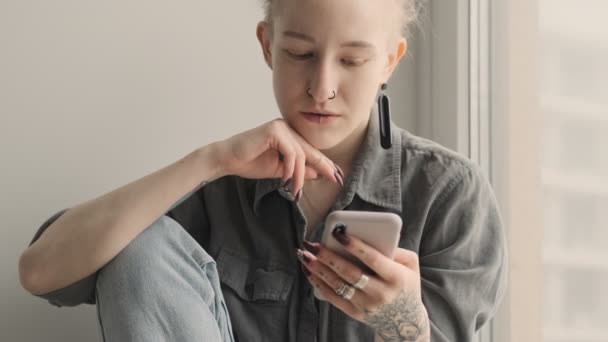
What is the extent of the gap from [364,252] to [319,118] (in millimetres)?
253

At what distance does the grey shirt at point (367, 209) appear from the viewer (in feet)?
3.89

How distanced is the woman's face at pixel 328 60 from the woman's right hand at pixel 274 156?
0.12ft

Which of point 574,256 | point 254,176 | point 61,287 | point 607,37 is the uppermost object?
point 607,37

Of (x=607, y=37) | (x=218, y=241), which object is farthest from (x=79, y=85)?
(x=607, y=37)

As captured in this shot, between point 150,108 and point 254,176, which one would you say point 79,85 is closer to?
point 150,108

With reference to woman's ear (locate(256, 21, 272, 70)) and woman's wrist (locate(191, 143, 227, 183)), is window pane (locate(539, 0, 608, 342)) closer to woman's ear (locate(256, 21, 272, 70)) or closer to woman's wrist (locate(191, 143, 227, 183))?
woman's ear (locate(256, 21, 272, 70))

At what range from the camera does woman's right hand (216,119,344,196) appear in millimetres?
1125

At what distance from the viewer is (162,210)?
1.12 meters

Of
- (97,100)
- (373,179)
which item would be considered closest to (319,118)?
(373,179)

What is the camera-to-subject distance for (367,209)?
4.16ft

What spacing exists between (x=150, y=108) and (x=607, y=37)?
81 centimetres

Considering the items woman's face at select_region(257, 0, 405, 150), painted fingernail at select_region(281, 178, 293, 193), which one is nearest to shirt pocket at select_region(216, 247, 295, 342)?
painted fingernail at select_region(281, 178, 293, 193)

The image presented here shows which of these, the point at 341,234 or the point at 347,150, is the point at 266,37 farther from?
the point at 341,234

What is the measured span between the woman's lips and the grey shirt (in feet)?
0.44
